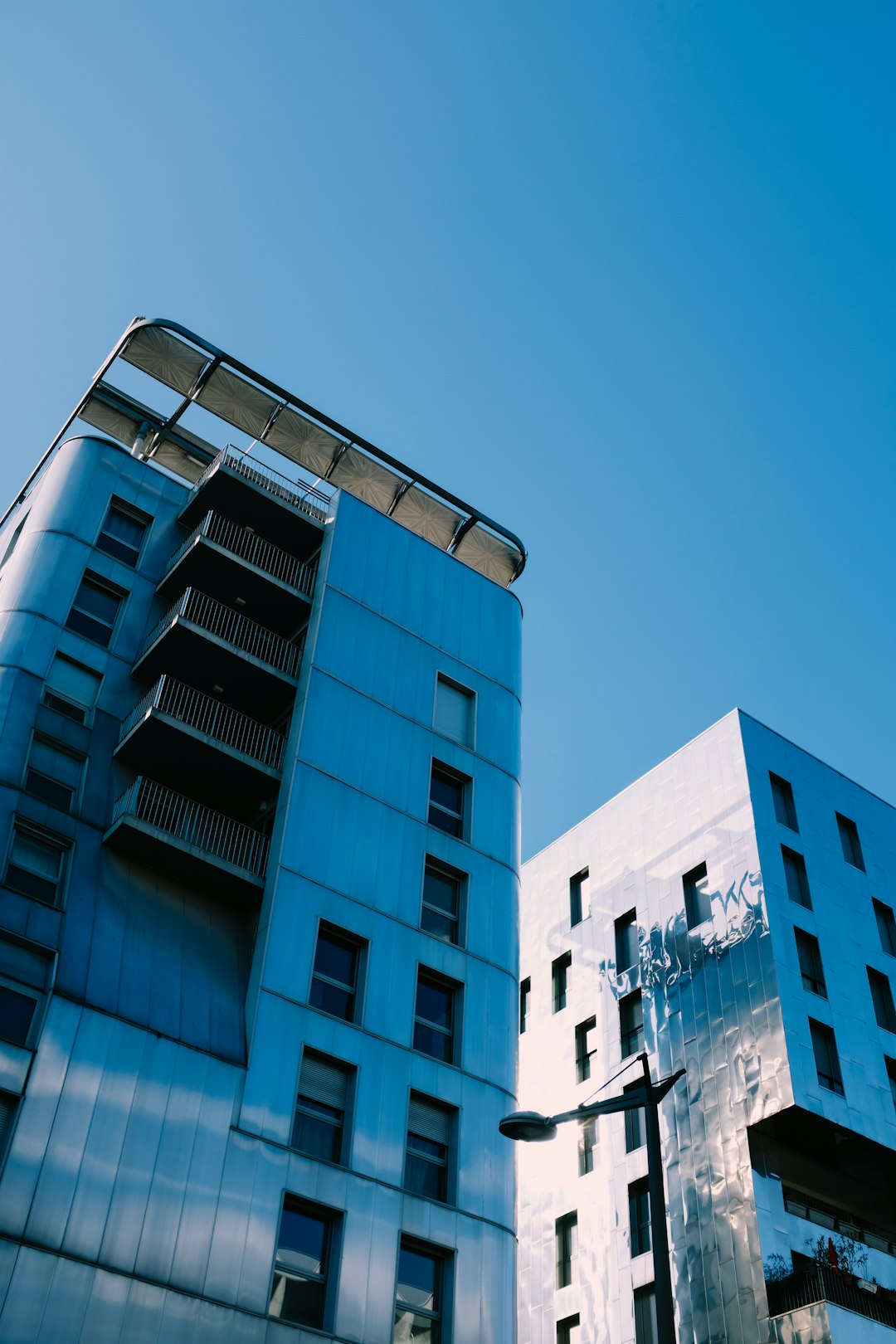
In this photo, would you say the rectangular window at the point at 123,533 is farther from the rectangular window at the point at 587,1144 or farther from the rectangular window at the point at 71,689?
the rectangular window at the point at 587,1144

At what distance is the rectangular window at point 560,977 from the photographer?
54750 mm

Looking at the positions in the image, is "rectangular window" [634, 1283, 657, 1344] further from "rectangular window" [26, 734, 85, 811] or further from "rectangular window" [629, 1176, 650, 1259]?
"rectangular window" [26, 734, 85, 811]

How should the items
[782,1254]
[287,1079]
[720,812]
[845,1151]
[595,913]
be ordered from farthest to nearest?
[595,913] → [720,812] → [845,1151] → [782,1254] → [287,1079]

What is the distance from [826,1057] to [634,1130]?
7729 millimetres

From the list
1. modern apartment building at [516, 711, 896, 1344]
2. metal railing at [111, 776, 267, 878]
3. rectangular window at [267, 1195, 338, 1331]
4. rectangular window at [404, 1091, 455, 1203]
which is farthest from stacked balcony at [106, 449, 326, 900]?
modern apartment building at [516, 711, 896, 1344]

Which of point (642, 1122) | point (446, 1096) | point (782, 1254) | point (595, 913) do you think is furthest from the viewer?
point (595, 913)

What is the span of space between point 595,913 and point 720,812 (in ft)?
25.8

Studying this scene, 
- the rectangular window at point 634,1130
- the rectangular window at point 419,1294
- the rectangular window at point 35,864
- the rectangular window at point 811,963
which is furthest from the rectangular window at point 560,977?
the rectangular window at point 35,864

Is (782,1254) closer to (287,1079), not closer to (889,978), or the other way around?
(889,978)

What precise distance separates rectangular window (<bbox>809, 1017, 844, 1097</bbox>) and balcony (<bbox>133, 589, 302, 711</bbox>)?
2140 cm

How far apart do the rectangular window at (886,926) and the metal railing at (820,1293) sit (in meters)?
13.4

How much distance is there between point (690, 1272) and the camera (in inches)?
1622

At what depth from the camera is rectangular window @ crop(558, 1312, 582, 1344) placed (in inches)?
1764

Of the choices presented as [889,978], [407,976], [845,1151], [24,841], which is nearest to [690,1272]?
[845,1151]
